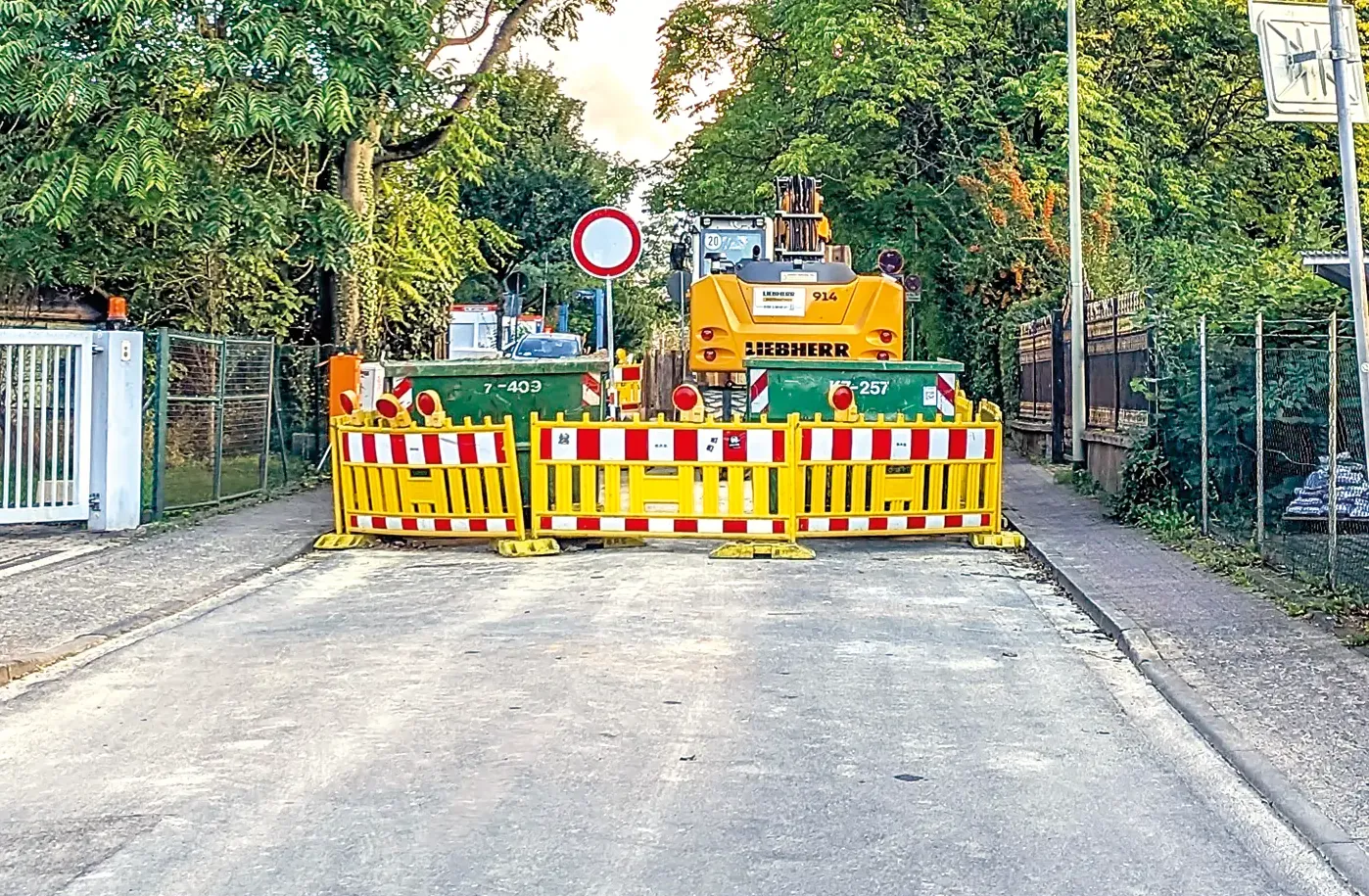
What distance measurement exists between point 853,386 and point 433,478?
4.00 meters

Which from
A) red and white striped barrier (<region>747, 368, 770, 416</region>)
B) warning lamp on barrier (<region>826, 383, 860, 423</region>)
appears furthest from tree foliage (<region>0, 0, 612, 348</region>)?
warning lamp on barrier (<region>826, 383, 860, 423</region>)

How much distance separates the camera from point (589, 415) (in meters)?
15.5

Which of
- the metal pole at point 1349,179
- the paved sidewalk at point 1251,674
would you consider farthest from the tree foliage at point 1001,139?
the metal pole at point 1349,179

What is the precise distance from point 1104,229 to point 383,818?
71.9ft

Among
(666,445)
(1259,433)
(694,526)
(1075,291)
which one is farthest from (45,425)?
(1075,291)

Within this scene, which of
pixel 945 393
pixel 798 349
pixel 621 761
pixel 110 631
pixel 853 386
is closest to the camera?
pixel 621 761

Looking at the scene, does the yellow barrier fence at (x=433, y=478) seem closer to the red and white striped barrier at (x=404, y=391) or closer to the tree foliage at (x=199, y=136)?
the red and white striped barrier at (x=404, y=391)

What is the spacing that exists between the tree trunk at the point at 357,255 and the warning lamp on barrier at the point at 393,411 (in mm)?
8091

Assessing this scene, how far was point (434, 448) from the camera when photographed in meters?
14.8

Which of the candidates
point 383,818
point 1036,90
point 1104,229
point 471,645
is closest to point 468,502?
point 471,645

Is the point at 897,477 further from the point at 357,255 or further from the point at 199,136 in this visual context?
the point at 357,255

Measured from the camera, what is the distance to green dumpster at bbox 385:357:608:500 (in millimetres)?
15438

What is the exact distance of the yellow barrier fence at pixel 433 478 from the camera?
14.7m

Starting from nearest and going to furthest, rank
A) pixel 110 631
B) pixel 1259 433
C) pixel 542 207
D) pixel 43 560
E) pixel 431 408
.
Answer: pixel 110 631
pixel 1259 433
pixel 43 560
pixel 431 408
pixel 542 207
